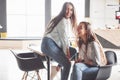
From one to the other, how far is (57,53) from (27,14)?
174 inches

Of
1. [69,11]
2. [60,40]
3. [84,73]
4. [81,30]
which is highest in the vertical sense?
[69,11]

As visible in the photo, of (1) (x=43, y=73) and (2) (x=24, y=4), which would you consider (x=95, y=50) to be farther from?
(2) (x=24, y=4)

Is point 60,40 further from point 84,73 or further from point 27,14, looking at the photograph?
point 27,14

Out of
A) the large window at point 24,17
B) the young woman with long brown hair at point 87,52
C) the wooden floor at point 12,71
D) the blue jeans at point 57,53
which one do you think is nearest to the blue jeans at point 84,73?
the young woman with long brown hair at point 87,52

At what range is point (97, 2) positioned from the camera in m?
7.62

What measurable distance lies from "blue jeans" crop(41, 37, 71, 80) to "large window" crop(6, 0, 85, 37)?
165 inches

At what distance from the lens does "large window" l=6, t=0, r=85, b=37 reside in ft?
25.2

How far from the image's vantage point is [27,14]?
7738mm

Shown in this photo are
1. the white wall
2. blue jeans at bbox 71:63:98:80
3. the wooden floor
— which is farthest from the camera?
the white wall

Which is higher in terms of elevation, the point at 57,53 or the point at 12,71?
the point at 57,53

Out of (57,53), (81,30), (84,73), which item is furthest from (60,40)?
(84,73)

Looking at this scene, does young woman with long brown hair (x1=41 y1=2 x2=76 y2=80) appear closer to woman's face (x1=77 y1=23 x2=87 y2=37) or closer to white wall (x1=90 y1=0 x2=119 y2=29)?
woman's face (x1=77 y1=23 x2=87 y2=37)

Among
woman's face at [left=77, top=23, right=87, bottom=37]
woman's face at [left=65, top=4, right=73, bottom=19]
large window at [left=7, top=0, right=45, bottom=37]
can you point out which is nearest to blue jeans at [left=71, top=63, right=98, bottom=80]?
woman's face at [left=77, top=23, right=87, bottom=37]

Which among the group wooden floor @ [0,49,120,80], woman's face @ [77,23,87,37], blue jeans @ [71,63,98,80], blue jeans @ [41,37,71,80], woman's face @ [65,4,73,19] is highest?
woman's face @ [65,4,73,19]
